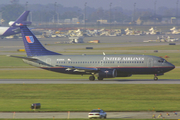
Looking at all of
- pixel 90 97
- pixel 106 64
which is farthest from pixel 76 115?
pixel 106 64

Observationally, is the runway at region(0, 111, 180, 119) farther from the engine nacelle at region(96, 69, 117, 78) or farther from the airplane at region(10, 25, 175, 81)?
the airplane at region(10, 25, 175, 81)

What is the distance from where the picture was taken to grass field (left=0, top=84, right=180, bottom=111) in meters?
36.9

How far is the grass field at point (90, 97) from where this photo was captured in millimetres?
36906

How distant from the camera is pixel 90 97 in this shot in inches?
1715

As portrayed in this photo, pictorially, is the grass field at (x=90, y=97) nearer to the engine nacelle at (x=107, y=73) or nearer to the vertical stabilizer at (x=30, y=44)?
the engine nacelle at (x=107, y=73)

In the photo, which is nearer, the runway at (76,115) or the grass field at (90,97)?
the runway at (76,115)

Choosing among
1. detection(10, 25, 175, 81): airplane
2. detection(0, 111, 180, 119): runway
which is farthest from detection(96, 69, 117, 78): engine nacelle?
detection(0, 111, 180, 119): runway

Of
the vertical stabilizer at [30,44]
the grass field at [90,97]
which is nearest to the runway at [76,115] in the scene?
the grass field at [90,97]

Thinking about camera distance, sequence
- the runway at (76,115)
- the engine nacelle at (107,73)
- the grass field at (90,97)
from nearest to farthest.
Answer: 1. the runway at (76,115)
2. the grass field at (90,97)
3. the engine nacelle at (107,73)

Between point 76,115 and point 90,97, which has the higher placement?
point 76,115

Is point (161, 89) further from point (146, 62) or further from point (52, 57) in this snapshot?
point (52, 57)

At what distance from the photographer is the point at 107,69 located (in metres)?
57.9

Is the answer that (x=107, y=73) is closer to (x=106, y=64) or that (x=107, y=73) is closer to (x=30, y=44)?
(x=106, y=64)

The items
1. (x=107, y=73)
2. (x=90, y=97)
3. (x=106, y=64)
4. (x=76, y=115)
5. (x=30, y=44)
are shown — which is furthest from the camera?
(x=30, y=44)
